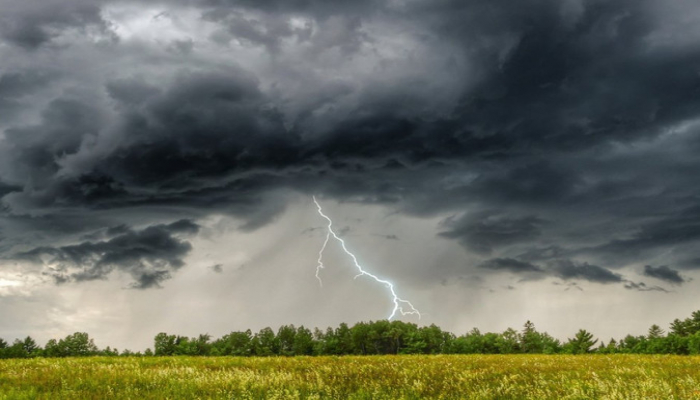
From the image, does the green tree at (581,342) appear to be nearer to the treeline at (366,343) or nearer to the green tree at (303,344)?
the treeline at (366,343)

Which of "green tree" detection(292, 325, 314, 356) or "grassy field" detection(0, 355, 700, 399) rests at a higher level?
"green tree" detection(292, 325, 314, 356)

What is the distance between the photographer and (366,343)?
132m

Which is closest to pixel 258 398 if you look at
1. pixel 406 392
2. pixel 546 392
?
pixel 406 392

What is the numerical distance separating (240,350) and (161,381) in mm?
117749

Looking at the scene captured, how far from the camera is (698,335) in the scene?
72625 millimetres

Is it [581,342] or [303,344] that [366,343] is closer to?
[303,344]

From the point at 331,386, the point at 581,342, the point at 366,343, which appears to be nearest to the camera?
the point at 331,386

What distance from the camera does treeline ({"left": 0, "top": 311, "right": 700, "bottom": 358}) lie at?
96688 millimetres

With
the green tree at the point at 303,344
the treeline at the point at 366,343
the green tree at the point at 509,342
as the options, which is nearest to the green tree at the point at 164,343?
the treeline at the point at 366,343

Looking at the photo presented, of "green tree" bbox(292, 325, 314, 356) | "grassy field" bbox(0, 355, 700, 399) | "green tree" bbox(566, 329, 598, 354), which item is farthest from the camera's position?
"green tree" bbox(292, 325, 314, 356)

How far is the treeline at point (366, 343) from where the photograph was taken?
9669 centimetres

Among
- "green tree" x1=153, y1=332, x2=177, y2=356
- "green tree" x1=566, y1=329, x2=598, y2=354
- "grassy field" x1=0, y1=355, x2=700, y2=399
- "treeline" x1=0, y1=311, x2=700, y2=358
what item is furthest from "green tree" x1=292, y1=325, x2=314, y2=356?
"grassy field" x1=0, y1=355, x2=700, y2=399

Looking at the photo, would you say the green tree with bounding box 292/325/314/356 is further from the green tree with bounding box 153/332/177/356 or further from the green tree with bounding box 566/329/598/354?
the green tree with bounding box 566/329/598/354

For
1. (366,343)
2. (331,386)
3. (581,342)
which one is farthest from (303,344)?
(331,386)
